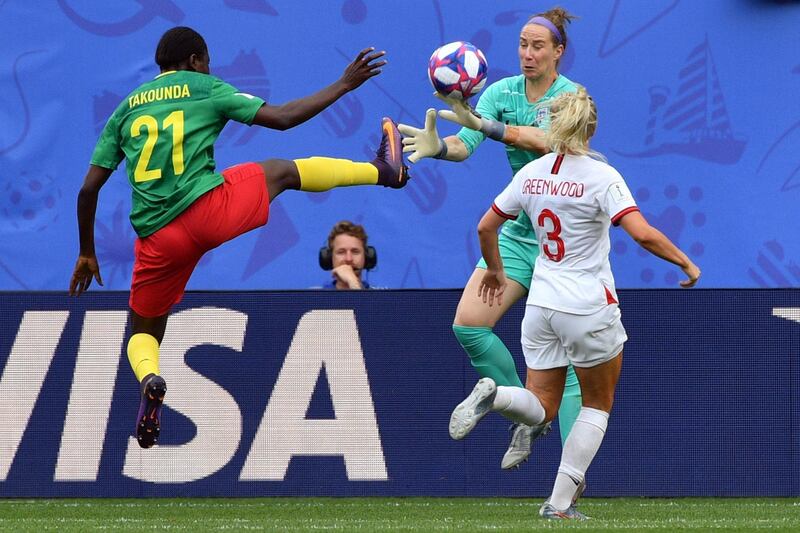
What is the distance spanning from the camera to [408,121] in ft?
35.0

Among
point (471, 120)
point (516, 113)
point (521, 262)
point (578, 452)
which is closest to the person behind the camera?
point (578, 452)

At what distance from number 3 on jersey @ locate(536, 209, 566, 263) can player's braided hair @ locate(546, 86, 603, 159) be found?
279 millimetres

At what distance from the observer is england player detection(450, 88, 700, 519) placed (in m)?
6.48

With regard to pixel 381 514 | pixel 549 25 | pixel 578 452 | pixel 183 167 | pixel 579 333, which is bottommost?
pixel 381 514

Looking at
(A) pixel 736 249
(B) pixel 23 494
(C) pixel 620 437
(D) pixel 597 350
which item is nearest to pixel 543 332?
(D) pixel 597 350

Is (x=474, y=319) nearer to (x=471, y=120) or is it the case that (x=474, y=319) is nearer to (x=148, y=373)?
(x=471, y=120)

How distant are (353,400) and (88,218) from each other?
2122 mm

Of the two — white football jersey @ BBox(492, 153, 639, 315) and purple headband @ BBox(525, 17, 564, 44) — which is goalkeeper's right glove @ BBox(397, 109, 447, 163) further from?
white football jersey @ BBox(492, 153, 639, 315)

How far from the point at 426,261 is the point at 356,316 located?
6.38ft

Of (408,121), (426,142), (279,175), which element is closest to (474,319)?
(426,142)

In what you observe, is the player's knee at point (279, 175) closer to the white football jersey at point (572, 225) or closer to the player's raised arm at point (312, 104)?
the player's raised arm at point (312, 104)

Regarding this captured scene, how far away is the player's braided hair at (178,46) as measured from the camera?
6965 millimetres

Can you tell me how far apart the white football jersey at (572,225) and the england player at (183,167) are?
3.06 ft

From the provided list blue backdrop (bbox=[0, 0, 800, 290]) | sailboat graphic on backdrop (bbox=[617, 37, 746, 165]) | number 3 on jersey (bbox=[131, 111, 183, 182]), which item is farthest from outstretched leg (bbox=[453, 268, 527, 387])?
sailboat graphic on backdrop (bbox=[617, 37, 746, 165])
